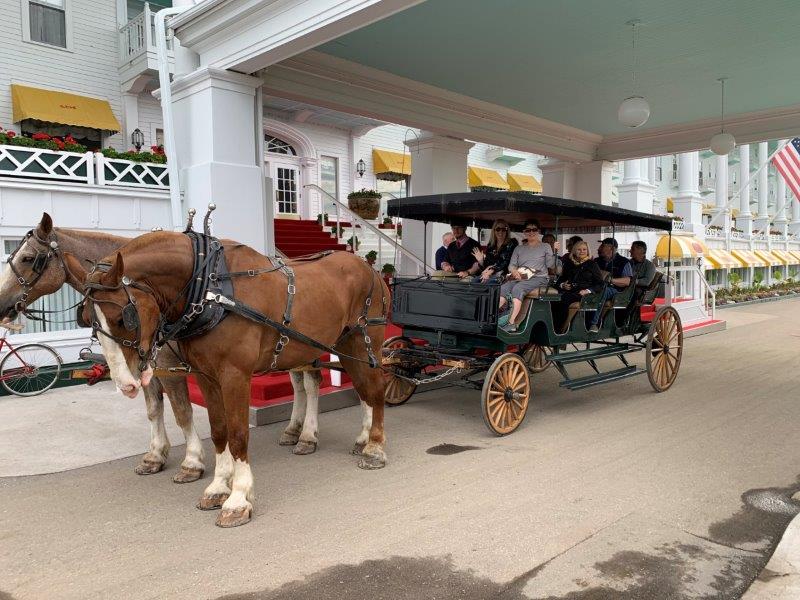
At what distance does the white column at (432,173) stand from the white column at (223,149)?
5.05m

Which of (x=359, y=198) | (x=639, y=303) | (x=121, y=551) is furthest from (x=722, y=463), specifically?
(x=359, y=198)

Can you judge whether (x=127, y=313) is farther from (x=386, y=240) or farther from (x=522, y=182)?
(x=522, y=182)

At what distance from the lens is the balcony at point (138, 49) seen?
530 inches

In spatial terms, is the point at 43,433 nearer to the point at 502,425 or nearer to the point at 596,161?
the point at 502,425

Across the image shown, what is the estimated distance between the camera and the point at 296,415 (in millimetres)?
6098

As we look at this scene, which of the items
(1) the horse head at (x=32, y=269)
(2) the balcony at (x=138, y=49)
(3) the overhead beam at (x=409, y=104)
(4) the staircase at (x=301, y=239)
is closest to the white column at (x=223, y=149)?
(3) the overhead beam at (x=409, y=104)

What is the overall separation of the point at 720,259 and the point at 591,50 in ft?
55.3

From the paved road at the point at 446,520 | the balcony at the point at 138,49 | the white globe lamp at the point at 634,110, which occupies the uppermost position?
the balcony at the point at 138,49

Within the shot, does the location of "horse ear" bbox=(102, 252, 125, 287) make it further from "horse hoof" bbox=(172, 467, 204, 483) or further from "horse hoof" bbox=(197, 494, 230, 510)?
"horse hoof" bbox=(172, 467, 204, 483)

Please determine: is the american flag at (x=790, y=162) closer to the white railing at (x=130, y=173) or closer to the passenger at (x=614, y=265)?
the passenger at (x=614, y=265)

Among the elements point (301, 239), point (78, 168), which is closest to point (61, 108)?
point (301, 239)

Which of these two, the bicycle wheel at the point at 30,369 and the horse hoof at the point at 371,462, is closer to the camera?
the horse hoof at the point at 371,462

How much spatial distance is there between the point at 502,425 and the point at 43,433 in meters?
4.75

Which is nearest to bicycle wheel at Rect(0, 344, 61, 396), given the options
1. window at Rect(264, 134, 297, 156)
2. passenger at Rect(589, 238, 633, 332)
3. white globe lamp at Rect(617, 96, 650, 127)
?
passenger at Rect(589, 238, 633, 332)
